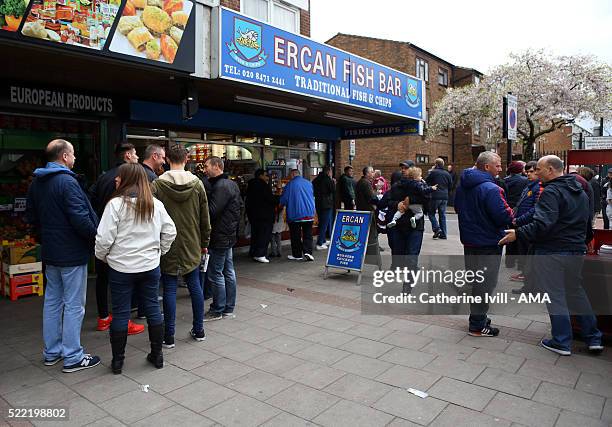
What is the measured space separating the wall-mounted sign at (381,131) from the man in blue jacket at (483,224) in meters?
5.75

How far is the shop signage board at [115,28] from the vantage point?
439 cm

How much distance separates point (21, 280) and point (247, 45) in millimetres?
4526

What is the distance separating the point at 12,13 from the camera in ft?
14.0

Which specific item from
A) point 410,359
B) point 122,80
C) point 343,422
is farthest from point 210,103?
point 343,422

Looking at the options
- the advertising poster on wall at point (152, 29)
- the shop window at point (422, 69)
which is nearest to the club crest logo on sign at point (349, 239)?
the advertising poster on wall at point (152, 29)

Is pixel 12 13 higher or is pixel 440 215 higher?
pixel 12 13

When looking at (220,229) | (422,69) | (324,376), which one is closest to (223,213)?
(220,229)

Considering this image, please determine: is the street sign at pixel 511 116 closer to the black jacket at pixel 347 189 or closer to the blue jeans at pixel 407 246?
the blue jeans at pixel 407 246

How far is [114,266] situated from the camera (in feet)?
12.7

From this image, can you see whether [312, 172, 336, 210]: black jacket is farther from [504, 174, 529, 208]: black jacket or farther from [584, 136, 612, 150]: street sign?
[584, 136, 612, 150]: street sign

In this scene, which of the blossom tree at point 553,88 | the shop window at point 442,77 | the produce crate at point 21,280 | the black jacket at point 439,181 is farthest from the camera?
the shop window at point 442,77

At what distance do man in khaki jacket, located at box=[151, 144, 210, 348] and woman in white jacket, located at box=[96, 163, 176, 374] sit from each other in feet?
1.32

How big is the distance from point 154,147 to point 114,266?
5.68 feet

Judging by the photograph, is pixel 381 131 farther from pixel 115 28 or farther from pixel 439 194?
pixel 115 28
